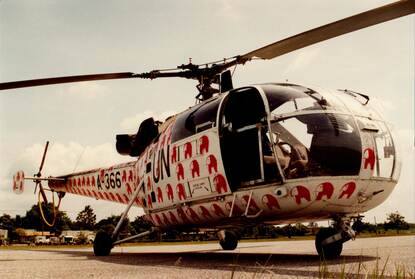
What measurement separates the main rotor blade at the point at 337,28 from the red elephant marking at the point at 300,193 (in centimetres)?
224

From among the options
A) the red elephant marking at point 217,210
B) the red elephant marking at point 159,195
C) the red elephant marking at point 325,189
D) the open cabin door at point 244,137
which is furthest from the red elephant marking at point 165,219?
the red elephant marking at point 325,189

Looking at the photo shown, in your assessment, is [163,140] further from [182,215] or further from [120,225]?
[120,225]

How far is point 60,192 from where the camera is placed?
50.7 feet

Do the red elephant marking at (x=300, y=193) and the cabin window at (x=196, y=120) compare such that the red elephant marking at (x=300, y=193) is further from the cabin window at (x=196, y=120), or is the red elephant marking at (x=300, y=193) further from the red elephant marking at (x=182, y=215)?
the red elephant marking at (x=182, y=215)

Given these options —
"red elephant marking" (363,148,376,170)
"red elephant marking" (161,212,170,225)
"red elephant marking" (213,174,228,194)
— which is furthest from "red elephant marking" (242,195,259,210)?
"red elephant marking" (161,212,170,225)

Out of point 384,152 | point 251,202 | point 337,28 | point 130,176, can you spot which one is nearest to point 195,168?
point 251,202

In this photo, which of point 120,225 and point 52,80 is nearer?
point 52,80

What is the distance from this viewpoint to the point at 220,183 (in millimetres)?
7137

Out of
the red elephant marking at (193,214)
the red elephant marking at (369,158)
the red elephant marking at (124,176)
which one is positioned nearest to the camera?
the red elephant marking at (369,158)

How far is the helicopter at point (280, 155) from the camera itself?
620cm

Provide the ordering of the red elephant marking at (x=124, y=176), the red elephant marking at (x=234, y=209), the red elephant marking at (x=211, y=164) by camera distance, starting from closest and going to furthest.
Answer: the red elephant marking at (x=234, y=209) < the red elephant marking at (x=211, y=164) < the red elephant marking at (x=124, y=176)

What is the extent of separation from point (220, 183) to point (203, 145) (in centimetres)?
76

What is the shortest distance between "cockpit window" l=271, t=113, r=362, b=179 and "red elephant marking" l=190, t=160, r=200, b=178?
1637 mm

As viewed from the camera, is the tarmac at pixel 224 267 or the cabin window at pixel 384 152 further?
the cabin window at pixel 384 152
